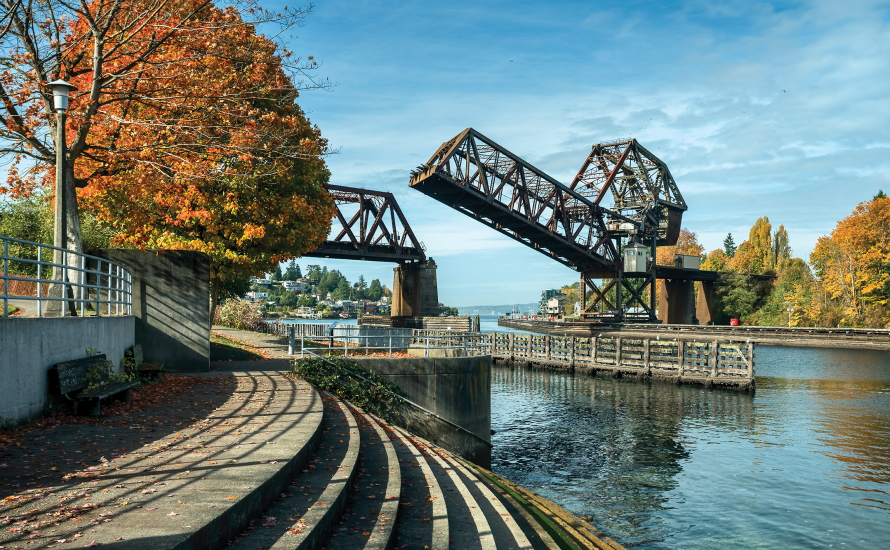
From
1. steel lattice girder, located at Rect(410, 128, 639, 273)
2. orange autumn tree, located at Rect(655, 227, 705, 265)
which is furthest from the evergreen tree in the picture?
steel lattice girder, located at Rect(410, 128, 639, 273)

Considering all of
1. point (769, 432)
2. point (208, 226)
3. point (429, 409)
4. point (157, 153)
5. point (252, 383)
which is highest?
point (157, 153)

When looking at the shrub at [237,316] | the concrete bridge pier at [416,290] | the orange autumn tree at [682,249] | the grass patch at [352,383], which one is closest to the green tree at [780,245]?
the orange autumn tree at [682,249]

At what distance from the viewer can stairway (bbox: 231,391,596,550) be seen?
5957mm

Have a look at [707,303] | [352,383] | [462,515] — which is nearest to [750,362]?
[352,383]

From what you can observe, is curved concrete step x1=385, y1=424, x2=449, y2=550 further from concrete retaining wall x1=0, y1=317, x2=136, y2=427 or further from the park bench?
concrete retaining wall x1=0, y1=317, x2=136, y2=427

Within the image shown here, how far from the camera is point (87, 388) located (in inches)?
391

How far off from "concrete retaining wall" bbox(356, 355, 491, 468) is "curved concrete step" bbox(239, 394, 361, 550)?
5916 mm

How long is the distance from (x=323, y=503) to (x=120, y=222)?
19.4m

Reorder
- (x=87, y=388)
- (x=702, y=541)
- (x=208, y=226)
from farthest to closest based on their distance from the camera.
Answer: (x=208, y=226)
(x=702, y=541)
(x=87, y=388)

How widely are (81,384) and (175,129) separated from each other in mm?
8261

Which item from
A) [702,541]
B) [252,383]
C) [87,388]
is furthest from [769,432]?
[87,388]

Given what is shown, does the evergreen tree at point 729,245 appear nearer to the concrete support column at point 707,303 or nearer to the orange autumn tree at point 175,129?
the concrete support column at point 707,303

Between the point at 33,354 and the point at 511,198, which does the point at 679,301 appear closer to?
the point at 511,198

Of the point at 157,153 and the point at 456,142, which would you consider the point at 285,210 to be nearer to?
the point at 157,153
